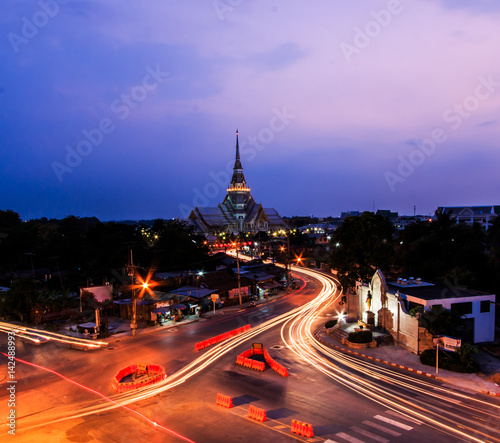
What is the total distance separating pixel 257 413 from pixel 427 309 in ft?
46.7

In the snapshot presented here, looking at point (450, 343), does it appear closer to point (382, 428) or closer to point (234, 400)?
point (382, 428)

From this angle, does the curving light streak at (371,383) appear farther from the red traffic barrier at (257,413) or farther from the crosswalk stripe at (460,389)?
the red traffic barrier at (257,413)

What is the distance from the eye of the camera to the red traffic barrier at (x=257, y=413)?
1482cm

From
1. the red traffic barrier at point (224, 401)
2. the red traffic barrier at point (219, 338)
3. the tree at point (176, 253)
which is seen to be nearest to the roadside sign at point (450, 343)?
the red traffic barrier at point (224, 401)

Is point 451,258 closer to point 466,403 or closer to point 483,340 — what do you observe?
point 483,340

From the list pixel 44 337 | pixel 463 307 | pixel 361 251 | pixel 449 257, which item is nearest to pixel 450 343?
pixel 463 307

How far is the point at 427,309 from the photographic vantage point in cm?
2389

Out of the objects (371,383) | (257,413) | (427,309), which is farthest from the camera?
(427,309)

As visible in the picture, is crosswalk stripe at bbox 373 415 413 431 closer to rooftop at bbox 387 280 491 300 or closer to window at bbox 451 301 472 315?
rooftop at bbox 387 280 491 300

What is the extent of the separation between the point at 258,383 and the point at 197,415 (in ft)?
14.2

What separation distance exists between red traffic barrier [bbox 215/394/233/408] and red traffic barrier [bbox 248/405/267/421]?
1191 millimetres

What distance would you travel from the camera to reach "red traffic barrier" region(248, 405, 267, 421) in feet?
48.6

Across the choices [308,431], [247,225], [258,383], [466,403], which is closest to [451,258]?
[466,403]

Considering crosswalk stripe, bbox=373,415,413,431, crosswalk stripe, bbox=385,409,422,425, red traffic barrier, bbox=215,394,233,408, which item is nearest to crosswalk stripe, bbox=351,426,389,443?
crosswalk stripe, bbox=373,415,413,431
